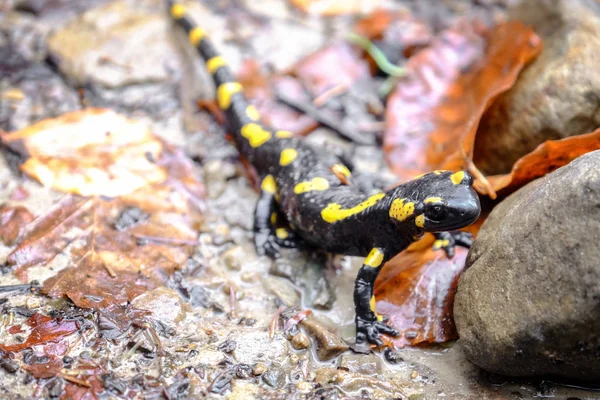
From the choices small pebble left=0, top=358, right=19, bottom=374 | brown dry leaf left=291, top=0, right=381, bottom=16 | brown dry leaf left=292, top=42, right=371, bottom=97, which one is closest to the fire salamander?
brown dry leaf left=292, top=42, right=371, bottom=97

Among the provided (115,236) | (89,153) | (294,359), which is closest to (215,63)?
(89,153)

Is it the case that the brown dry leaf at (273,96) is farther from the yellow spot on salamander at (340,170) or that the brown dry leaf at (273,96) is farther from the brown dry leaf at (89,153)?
the brown dry leaf at (89,153)

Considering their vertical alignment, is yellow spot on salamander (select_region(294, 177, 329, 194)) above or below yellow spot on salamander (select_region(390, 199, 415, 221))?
below

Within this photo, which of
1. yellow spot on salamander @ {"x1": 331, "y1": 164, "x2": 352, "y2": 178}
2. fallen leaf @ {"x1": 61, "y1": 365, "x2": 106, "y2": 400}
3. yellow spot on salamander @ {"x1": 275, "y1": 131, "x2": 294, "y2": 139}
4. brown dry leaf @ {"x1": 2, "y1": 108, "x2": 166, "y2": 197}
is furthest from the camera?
yellow spot on salamander @ {"x1": 275, "y1": 131, "x2": 294, "y2": 139}

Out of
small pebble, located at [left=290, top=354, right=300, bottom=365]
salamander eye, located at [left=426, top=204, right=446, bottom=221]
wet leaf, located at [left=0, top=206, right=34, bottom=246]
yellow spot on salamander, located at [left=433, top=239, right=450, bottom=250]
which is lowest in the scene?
small pebble, located at [left=290, top=354, right=300, bottom=365]

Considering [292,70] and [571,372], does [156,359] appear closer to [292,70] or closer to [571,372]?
[571,372]

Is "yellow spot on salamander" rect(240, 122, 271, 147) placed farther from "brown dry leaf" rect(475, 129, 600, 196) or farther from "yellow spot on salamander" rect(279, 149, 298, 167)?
"brown dry leaf" rect(475, 129, 600, 196)

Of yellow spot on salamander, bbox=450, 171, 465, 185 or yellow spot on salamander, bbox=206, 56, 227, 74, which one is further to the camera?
yellow spot on salamander, bbox=206, 56, 227, 74
